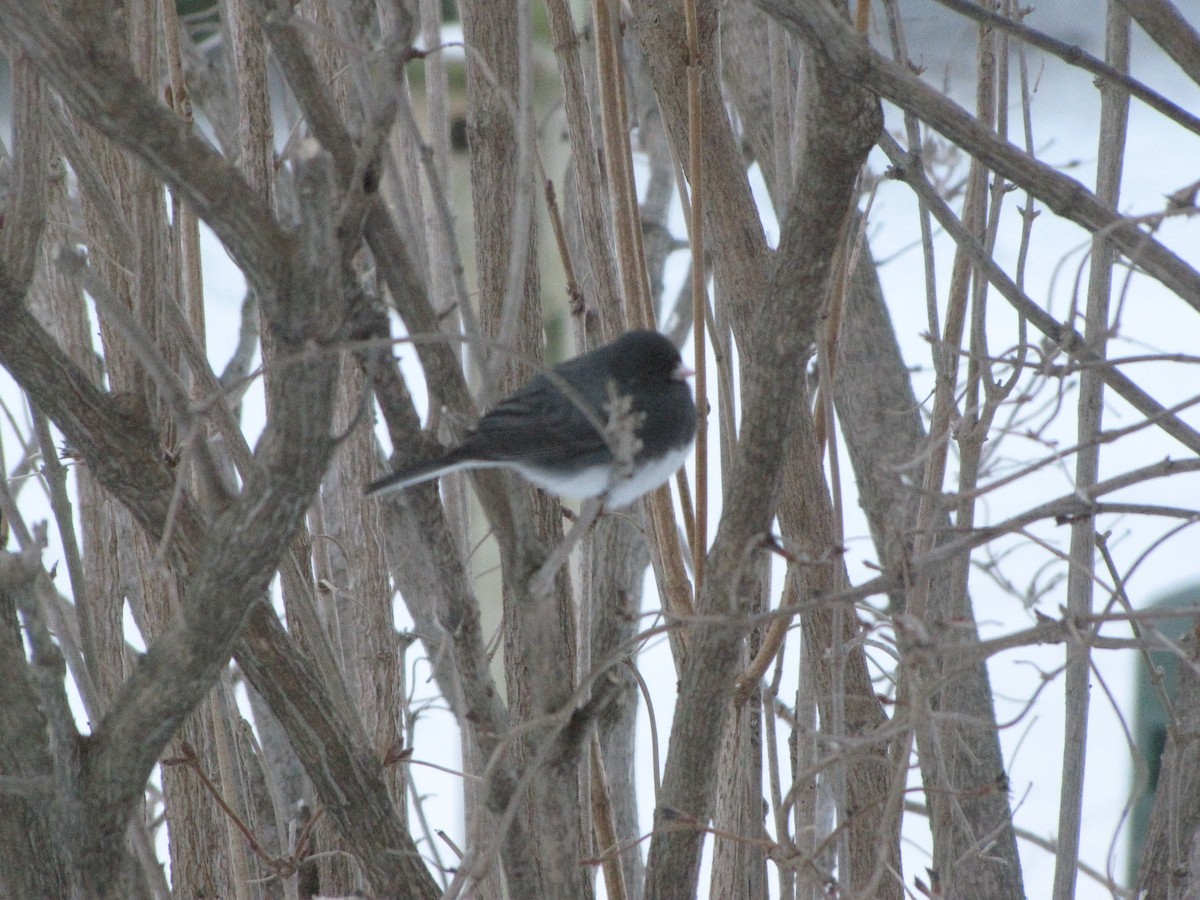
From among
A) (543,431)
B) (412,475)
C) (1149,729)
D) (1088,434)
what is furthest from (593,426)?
(1149,729)

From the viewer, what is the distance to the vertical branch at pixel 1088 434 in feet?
4.52

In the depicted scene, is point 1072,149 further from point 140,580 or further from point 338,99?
point 140,580

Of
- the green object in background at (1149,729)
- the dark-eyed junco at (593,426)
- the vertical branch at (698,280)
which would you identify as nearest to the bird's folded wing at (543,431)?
the dark-eyed junco at (593,426)

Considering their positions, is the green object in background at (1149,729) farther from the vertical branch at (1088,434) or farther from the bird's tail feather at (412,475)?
the bird's tail feather at (412,475)

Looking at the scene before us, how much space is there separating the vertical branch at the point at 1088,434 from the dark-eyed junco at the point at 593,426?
1.51ft

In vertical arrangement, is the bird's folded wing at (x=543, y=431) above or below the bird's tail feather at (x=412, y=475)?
above

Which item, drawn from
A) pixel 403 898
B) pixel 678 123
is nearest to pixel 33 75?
pixel 678 123

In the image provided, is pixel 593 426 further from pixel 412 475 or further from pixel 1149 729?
pixel 1149 729

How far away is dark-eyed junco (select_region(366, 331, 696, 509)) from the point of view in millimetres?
1514

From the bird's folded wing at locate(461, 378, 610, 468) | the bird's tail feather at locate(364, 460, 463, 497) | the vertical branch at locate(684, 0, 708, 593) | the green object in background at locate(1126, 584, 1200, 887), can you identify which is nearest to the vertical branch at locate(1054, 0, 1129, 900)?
the vertical branch at locate(684, 0, 708, 593)

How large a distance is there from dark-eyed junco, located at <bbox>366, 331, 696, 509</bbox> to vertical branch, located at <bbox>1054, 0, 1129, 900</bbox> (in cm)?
46

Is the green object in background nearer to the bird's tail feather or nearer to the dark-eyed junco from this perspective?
the dark-eyed junco

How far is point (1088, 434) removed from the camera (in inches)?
54.9

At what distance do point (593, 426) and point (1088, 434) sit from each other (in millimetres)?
556
